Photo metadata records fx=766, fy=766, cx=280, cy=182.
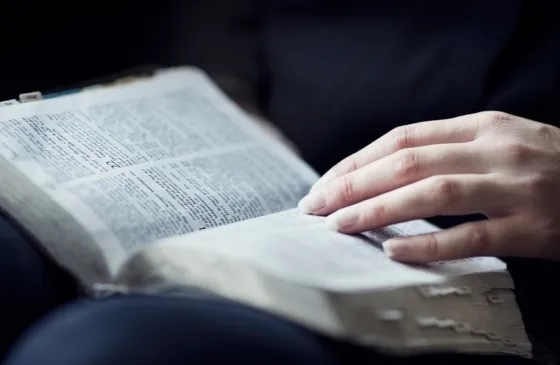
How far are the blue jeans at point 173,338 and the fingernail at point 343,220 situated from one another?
0.10 meters

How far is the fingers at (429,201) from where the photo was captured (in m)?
0.59

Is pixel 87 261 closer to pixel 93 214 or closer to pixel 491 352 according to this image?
pixel 93 214

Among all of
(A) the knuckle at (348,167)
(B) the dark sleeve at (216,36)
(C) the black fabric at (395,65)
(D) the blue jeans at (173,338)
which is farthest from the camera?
(B) the dark sleeve at (216,36)

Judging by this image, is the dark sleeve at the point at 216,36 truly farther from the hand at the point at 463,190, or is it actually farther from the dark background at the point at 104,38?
the hand at the point at 463,190

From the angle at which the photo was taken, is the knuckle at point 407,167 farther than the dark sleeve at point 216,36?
No

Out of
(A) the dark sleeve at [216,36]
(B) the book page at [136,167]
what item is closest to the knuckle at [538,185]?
(B) the book page at [136,167]

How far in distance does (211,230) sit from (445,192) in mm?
182

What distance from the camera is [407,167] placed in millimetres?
616

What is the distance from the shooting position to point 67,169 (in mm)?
672

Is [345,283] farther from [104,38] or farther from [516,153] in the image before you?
[104,38]

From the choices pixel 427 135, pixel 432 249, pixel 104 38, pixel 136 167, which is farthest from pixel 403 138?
pixel 104 38

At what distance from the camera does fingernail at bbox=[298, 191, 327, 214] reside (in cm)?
64

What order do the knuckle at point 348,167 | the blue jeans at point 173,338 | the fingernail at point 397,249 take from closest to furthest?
the blue jeans at point 173,338 < the fingernail at point 397,249 < the knuckle at point 348,167

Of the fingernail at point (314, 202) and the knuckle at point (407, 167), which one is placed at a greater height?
the knuckle at point (407, 167)
